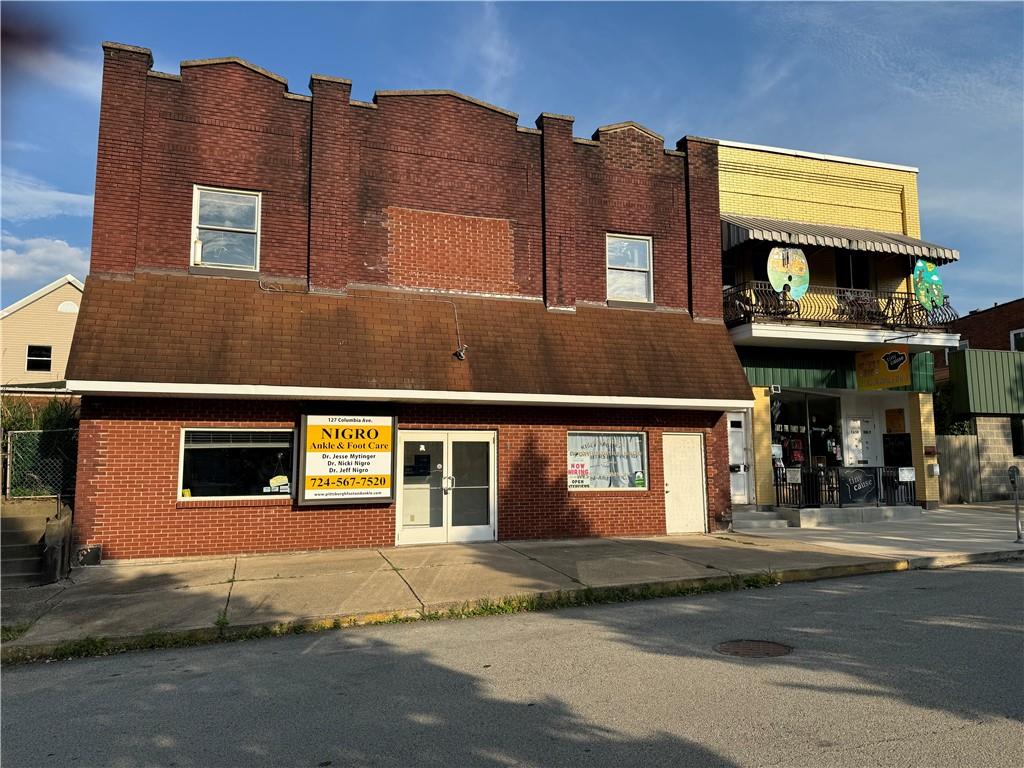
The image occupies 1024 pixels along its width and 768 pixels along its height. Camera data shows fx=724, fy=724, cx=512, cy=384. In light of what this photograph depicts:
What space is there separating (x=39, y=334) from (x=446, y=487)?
25374 mm

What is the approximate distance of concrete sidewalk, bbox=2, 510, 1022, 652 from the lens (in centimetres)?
795

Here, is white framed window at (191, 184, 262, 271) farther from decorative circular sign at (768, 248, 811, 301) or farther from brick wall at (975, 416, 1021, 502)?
brick wall at (975, 416, 1021, 502)

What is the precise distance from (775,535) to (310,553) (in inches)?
347

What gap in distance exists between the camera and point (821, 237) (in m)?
16.2

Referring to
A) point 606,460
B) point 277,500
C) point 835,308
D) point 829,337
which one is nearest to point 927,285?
point 835,308

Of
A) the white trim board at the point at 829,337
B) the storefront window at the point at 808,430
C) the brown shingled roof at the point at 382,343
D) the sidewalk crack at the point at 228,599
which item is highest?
the white trim board at the point at 829,337

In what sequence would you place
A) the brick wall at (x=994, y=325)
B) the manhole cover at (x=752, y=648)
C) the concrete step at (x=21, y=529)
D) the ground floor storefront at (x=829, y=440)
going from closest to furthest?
the manhole cover at (x=752, y=648) → the concrete step at (x=21, y=529) → the ground floor storefront at (x=829, y=440) → the brick wall at (x=994, y=325)

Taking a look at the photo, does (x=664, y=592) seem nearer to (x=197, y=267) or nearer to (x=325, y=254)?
(x=325, y=254)

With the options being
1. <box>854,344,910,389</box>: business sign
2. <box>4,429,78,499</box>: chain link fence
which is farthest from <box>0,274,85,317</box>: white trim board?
<box>854,344,910,389</box>: business sign

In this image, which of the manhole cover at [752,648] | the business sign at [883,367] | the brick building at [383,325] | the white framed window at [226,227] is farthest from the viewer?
the business sign at [883,367]

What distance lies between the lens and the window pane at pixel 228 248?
1233 centimetres

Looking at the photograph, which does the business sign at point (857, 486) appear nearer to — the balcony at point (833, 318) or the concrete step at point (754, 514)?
the concrete step at point (754, 514)

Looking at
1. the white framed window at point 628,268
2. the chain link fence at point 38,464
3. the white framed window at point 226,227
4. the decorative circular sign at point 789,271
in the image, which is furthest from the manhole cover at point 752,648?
the chain link fence at point 38,464

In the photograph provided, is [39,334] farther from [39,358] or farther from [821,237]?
[821,237]
